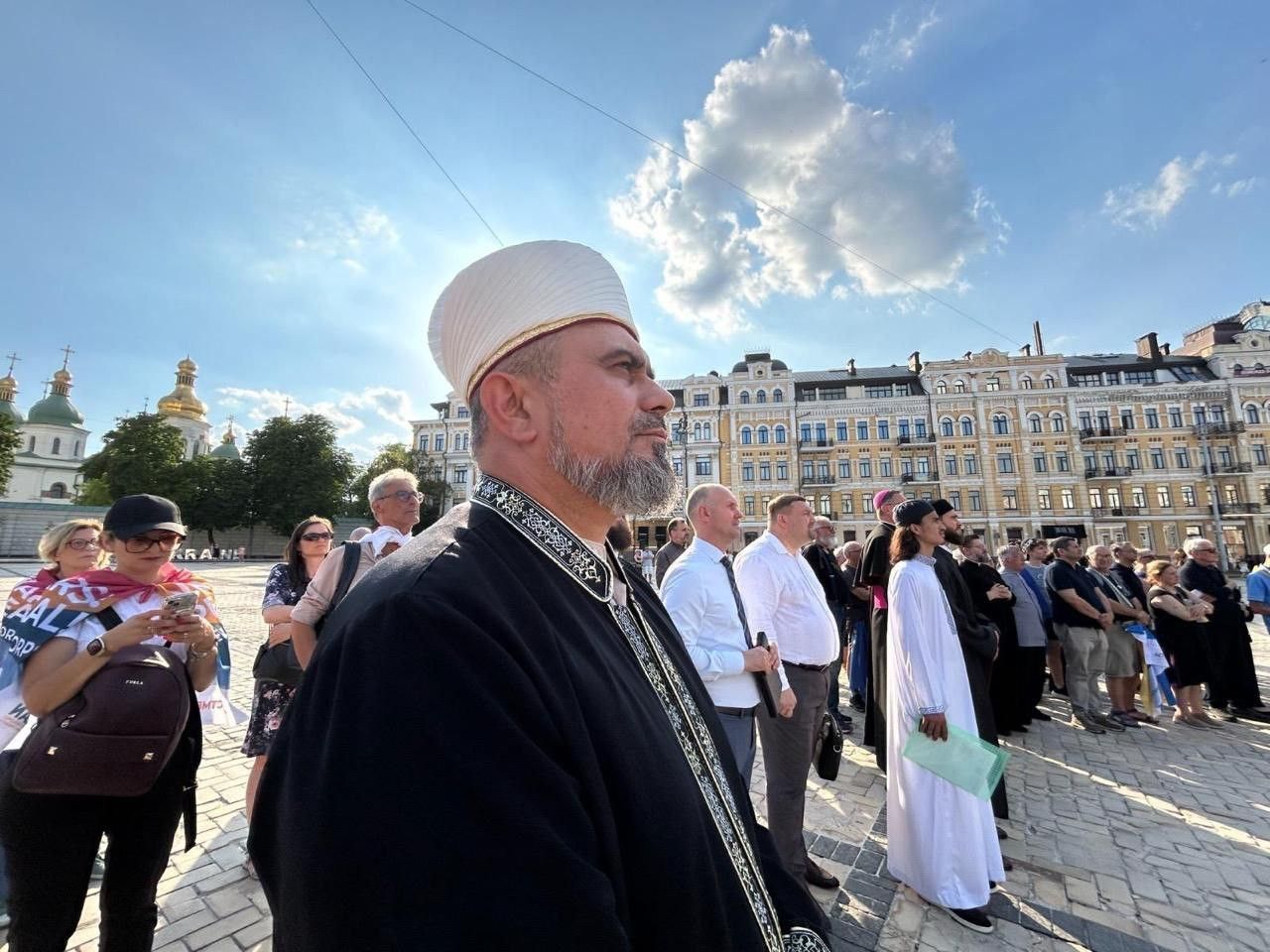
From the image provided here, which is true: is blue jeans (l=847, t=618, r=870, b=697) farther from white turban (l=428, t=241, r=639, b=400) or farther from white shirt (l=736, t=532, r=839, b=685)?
white turban (l=428, t=241, r=639, b=400)

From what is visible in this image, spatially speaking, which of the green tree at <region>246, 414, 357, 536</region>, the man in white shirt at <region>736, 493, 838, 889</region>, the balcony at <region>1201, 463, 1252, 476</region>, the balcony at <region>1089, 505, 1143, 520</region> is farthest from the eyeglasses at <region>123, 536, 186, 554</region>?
the balcony at <region>1201, 463, 1252, 476</region>

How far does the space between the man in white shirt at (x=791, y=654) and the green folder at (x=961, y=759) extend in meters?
0.61

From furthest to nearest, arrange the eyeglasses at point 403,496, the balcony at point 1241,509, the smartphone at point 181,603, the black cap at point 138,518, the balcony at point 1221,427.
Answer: the balcony at point 1221,427 → the balcony at point 1241,509 → the eyeglasses at point 403,496 → the black cap at point 138,518 → the smartphone at point 181,603

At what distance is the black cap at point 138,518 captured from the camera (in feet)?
8.38

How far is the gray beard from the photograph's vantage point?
133cm

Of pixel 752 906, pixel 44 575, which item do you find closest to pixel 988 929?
pixel 752 906

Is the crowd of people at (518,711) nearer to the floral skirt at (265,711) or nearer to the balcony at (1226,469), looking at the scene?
the floral skirt at (265,711)

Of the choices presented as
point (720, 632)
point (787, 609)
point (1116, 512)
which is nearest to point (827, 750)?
point (787, 609)

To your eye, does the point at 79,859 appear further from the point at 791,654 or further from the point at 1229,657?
the point at 1229,657

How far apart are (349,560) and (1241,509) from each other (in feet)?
184

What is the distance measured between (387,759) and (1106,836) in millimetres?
5590

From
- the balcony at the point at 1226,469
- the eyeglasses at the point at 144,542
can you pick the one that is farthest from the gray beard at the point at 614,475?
the balcony at the point at 1226,469

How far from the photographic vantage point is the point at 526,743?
0.79 m

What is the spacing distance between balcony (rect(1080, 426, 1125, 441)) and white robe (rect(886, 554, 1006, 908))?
49.4 m
